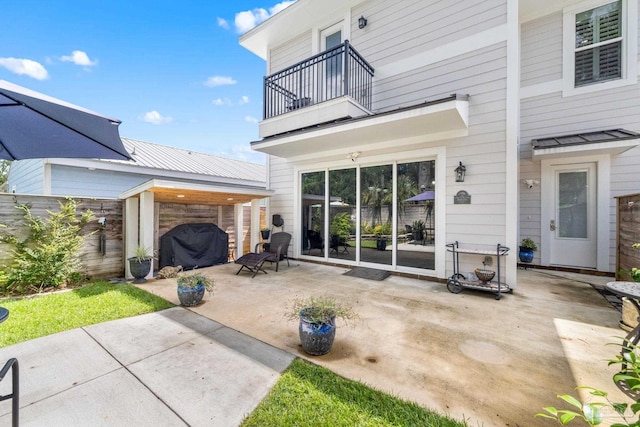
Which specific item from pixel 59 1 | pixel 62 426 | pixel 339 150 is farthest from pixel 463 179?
pixel 59 1

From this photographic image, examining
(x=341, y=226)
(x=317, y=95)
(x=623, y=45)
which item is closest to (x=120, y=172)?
(x=317, y=95)

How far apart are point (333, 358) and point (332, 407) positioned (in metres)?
0.71

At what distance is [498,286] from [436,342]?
2.29 m

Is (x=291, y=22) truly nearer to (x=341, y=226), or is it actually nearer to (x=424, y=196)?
(x=341, y=226)

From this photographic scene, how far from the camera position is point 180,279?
4.21m

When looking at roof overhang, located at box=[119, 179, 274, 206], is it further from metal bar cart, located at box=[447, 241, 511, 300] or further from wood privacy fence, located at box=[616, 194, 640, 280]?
wood privacy fence, located at box=[616, 194, 640, 280]

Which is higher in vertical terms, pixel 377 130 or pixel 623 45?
pixel 623 45

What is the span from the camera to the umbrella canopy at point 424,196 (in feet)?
18.9

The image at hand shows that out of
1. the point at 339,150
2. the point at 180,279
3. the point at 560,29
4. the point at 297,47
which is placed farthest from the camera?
the point at 297,47

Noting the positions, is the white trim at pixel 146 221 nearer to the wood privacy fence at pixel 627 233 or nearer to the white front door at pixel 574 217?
the wood privacy fence at pixel 627 233

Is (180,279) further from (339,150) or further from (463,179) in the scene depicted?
(463,179)

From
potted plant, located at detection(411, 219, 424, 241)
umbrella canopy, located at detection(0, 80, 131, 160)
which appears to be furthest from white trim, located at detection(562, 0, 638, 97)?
umbrella canopy, located at detection(0, 80, 131, 160)

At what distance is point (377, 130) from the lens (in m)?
5.45

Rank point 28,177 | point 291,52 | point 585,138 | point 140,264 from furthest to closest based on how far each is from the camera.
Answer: point 28,177, point 291,52, point 585,138, point 140,264
